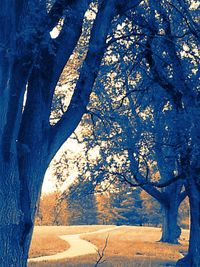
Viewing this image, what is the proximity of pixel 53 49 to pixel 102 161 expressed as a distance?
8.33 meters

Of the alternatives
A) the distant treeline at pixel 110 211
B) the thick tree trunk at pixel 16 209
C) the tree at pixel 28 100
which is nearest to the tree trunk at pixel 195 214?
the tree at pixel 28 100

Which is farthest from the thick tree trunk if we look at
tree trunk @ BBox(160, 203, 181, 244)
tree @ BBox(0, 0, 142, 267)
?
tree trunk @ BBox(160, 203, 181, 244)

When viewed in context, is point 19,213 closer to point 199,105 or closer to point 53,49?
point 53,49

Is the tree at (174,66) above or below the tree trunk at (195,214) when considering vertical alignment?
above

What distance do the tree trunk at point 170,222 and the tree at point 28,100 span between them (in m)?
23.4

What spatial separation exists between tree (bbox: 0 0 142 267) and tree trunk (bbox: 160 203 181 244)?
76.9 ft

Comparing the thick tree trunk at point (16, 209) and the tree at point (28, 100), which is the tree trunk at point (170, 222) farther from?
the thick tree trunk at point (16, 209)

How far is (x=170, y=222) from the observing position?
3256 centimetres

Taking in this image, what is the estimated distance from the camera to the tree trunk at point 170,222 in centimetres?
3180

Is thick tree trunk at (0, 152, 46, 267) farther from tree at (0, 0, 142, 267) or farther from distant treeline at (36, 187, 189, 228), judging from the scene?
distant treeline at (36, 187, 189, 228)

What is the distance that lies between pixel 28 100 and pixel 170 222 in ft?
83.0

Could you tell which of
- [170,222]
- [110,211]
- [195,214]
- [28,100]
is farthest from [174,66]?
[110,211]

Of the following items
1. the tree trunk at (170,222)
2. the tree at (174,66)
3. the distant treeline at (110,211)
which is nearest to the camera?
the tree at (174,66)

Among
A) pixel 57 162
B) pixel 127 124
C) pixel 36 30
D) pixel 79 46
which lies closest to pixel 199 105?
pixel 127 124
